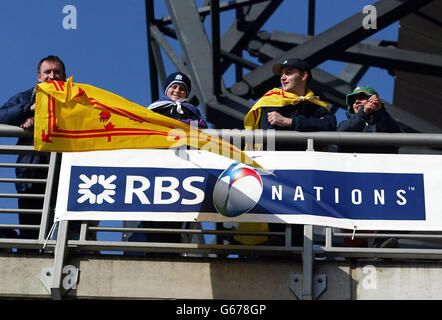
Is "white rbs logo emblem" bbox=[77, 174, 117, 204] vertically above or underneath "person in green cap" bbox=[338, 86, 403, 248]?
underneath

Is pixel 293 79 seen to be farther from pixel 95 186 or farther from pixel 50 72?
pixel 50 72

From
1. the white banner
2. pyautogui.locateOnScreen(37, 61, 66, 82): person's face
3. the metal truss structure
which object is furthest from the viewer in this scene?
the metal truss structure

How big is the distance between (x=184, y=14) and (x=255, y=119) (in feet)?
14.4

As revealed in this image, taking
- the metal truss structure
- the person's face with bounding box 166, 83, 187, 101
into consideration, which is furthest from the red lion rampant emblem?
the metal truss structure

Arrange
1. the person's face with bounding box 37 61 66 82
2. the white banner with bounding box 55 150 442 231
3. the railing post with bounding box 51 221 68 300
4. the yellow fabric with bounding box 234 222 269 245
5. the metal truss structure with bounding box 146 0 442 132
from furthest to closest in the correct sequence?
1. the metal truss structure with bounding box 146 0 442 132
2. the person's face with bounding box 37 61 66 82
3. the yellow fabric with bounding box 234 222 269 245
4. the white banner with bounding box 55 150 442 231
5. the railing post with bounding box 51 221 68 300

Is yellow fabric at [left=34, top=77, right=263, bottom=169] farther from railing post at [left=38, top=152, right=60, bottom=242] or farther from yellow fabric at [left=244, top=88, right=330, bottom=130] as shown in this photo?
yellow fabric at [left=244, top=88, right=330, bottom=130]

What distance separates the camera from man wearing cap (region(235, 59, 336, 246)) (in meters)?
7.68

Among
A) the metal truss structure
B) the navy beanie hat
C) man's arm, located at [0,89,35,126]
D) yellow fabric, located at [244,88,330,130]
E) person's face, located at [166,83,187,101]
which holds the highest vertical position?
the metal truss structure

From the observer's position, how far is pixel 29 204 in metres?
7.85

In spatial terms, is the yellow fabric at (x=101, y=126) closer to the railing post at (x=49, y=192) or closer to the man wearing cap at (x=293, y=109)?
the railing post at (x=49, y=192)

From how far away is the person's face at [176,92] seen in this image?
823 centimetres

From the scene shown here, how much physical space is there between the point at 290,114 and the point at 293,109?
0.07m

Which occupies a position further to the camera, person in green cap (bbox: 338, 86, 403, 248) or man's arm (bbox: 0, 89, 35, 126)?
person in green cap (bbox: 338, 86, 403, 248)

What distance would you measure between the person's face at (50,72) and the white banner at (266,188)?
100cm
